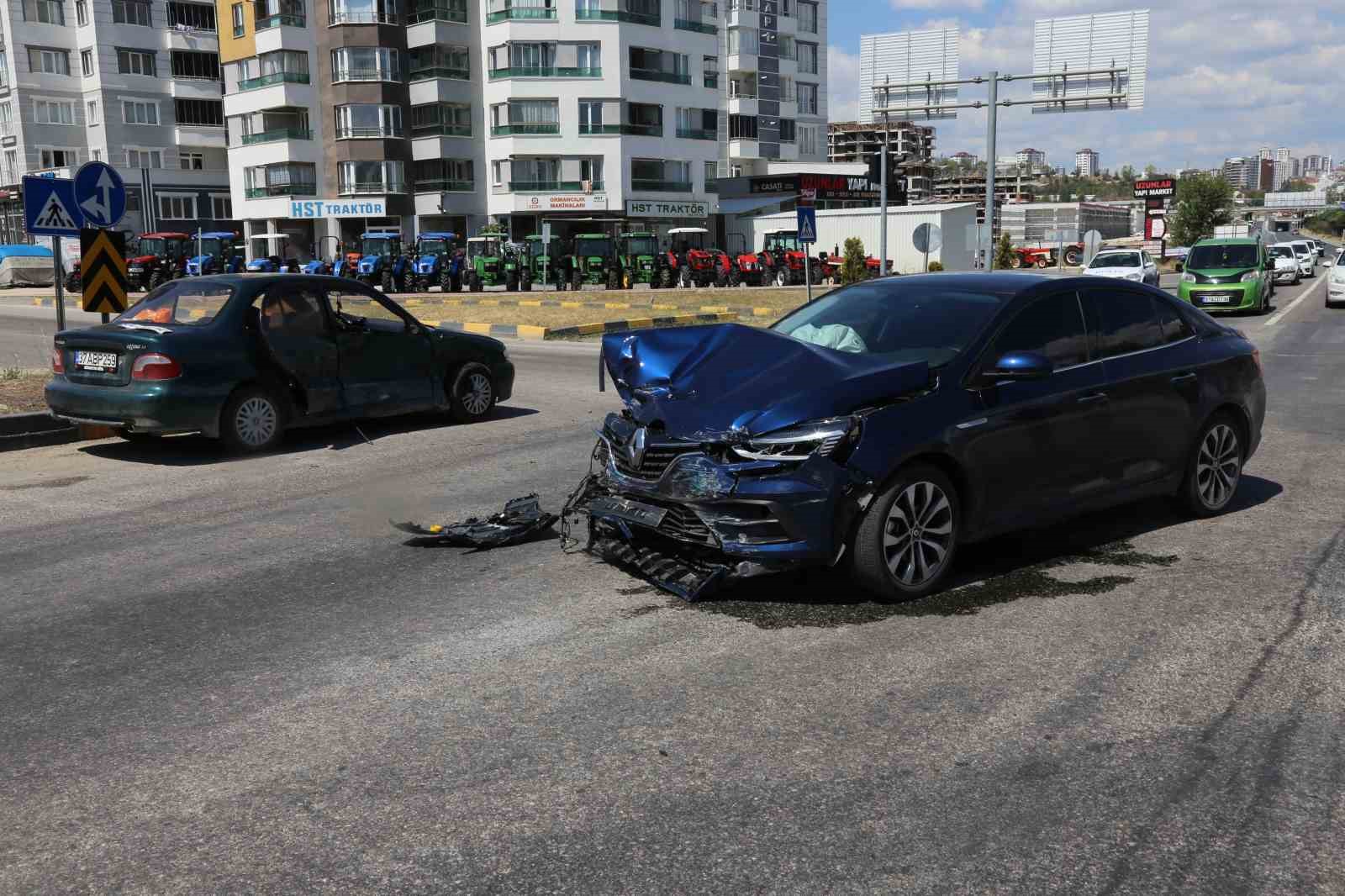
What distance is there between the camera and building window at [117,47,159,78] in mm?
70500

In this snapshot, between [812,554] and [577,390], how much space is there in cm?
996

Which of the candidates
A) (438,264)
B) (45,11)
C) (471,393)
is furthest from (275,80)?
(471,393)

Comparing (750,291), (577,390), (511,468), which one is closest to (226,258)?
(750,291)

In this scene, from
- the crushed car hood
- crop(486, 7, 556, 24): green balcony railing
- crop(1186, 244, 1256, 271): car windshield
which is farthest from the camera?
crop(486, 7, 556, 24): green balcony railing

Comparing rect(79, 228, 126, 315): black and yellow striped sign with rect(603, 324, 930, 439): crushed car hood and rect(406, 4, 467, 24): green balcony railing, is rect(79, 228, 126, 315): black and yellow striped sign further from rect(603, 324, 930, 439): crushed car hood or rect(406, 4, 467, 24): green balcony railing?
rect(406, 4, 467, 24): green balcony railing

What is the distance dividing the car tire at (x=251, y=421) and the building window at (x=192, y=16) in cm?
7097

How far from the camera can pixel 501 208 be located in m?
64.6

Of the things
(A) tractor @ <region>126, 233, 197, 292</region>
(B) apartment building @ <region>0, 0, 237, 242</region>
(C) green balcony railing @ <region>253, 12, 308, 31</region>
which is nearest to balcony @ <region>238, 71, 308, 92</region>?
(C) green balcony railing @ <region>253, 12, 308, 31</region>

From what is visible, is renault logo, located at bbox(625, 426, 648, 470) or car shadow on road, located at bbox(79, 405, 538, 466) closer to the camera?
renault logo, located at bbox(625, 426, 648, 470)

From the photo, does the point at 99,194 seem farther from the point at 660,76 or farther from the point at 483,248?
the point at 660,76

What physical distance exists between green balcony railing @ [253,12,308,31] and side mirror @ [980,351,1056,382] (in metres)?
66.9

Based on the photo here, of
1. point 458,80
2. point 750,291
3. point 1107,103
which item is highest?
point 458,80

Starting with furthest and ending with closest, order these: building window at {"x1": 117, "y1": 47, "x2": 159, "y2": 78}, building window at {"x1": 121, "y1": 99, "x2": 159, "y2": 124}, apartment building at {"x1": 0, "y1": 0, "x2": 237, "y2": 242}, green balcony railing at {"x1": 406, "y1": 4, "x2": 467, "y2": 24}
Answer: building window at {"x1": 121, "y1": 99, "x2": 159, "y2": 124} < building window at {"x1": 117, "y1": 47, "x2": 159, "y2": 78} < apartment building at {"x1": 0, "y1": 0, "x2": 237, "y2": 242} < green balcony railing at {"x1": 406, "y1": 4, "x2": 467, "y2": 24}

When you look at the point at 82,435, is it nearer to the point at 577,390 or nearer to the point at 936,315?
the point at 577,390
